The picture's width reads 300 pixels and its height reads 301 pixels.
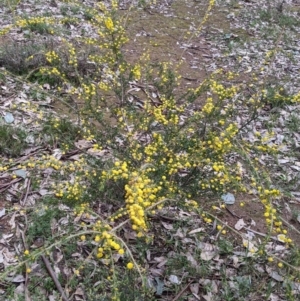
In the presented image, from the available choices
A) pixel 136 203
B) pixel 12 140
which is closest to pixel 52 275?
pixel 136 203

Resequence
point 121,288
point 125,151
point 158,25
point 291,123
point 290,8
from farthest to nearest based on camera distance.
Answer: point 290,8 → point 158,25 → point 291,123 → point 125,151 → point 121,288

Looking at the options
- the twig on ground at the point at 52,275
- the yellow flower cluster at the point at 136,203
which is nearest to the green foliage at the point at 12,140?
the twig on ground at the point at 52,275

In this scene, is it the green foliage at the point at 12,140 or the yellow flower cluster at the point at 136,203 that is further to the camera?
the green foliage at the point at 12,140

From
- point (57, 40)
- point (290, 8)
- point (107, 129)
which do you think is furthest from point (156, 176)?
point (290, 8)

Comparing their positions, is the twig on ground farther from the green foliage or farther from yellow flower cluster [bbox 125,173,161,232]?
→ the green foliage

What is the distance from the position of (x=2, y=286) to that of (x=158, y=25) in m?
5.11

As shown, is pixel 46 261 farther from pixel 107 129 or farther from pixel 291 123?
pixel 291 123

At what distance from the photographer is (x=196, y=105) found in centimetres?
490

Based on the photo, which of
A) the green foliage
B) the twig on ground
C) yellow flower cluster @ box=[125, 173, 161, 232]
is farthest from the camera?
the green foliage

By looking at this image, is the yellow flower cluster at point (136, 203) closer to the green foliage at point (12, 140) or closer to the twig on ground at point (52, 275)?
the twig on ground at point (52, 275)

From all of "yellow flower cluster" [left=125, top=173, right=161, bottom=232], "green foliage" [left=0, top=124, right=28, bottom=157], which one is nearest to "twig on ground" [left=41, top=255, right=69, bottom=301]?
"yellow flower cluster" [left=125, top=173, right=161, bottom=232]

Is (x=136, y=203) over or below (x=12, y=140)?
over

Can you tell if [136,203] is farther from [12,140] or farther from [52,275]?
[12,140]

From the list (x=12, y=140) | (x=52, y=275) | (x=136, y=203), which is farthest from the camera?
(x=12, y=140)
